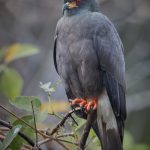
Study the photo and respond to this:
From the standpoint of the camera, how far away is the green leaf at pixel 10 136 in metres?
2.60

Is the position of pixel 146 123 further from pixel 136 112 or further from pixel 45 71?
pixel 45 71

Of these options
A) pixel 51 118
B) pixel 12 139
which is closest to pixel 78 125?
pixel 12 139

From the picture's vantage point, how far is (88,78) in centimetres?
392

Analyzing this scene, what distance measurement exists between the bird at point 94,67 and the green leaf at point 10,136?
108 cm

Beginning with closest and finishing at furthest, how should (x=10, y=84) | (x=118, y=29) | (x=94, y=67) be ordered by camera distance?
(x=10, y=84), (x=94, y=67), (x=118, y=29)

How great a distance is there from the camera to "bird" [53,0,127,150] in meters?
3.76

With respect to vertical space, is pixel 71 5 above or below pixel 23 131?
above

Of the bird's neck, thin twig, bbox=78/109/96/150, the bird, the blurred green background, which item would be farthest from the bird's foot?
the blurred green background

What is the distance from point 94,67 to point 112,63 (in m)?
0.13

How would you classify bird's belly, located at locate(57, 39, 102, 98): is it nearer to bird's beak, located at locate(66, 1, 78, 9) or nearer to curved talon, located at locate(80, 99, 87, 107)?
curved talon, located at locate(80, 99, 87, 107)

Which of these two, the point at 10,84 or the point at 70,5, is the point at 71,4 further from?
the point at 10,84

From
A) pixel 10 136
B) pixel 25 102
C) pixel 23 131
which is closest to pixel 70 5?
pixel 25 102

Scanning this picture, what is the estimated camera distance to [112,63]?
12.9ft

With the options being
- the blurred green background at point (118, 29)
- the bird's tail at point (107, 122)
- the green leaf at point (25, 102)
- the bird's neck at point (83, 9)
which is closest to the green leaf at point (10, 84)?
the bird's tail at point (107, 122)
